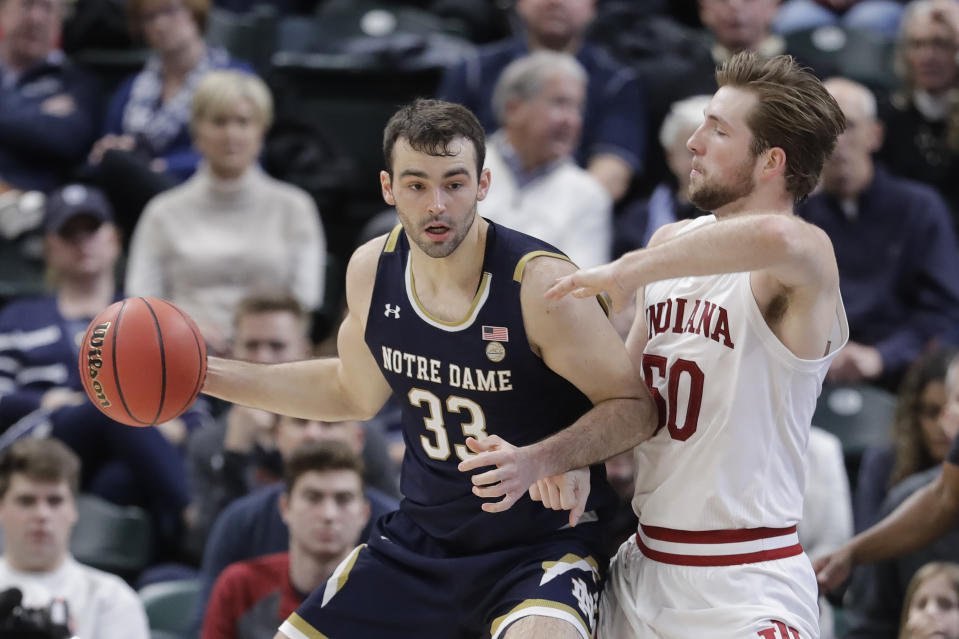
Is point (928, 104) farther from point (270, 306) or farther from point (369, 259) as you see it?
point (369, 259)

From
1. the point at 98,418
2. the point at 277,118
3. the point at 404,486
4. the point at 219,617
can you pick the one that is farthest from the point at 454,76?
the point at 404,486

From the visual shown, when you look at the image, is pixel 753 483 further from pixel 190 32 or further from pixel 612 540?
Answer: pixel 190 32

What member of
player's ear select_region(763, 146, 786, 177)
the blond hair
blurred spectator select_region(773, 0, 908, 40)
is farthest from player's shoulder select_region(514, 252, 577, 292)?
blurred spectator select_region(773, 0, 908, 40)

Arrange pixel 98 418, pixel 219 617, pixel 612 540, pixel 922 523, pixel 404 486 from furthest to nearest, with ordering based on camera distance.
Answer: pixel 98 418
pixel 612 540
pixel 219 617
pixel 922 523
pixel 404 486

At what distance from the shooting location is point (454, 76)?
29.1 ft

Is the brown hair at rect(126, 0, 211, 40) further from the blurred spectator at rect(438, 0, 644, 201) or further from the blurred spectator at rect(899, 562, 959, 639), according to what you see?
the blurred spectator at rect(899, 562, 959, 639)

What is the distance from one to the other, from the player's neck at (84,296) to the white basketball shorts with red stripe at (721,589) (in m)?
4.54

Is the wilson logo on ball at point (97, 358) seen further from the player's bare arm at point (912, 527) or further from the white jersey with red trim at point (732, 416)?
the player's bare arm at point (912, 527)

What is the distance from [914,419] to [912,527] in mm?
1705

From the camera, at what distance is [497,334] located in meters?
4.12

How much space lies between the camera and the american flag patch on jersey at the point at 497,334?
13.5 feet

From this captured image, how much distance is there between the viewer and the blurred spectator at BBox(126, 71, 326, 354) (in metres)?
8.06

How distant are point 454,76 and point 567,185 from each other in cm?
151

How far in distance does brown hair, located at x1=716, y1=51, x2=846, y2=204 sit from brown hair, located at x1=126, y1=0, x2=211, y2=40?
18.6 ft
